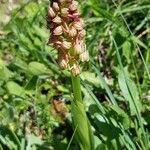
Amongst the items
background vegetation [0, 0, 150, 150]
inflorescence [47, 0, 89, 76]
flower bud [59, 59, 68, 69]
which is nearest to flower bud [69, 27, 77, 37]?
inflorescence [47, 0, 89, 76]

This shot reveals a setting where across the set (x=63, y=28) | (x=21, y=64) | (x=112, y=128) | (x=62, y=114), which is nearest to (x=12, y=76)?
(x=21, y=64)

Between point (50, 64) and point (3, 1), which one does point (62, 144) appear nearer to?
Answer: point (50, 64)

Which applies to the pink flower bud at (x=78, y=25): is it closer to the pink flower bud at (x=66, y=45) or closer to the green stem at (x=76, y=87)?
the pink flower bud at (x=66, y=45)

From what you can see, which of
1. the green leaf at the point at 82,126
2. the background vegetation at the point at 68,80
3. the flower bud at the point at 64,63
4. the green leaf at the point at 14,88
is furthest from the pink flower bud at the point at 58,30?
the green leaf at the point at 14,88

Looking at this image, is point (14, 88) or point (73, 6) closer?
point (73, 6)

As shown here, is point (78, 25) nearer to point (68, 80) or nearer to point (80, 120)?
point (80, 120)

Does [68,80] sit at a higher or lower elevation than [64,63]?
lower

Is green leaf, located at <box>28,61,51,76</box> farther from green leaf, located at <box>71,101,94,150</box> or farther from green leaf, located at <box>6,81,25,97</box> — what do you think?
green leaf, located at <box>71,101,94,150</box>

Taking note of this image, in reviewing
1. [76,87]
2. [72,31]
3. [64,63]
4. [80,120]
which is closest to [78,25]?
[72,31]
